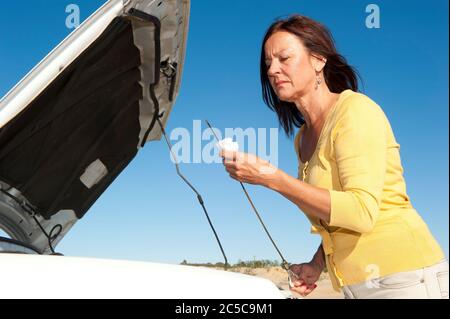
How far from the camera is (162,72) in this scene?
3.57 m

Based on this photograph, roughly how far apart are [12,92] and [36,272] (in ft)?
2.81

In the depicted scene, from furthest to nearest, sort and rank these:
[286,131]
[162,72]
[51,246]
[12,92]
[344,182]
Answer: [51,246]
[162,72]
[286,131]
[12,92]
[344,182]

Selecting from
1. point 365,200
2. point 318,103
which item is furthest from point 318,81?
point 365,200

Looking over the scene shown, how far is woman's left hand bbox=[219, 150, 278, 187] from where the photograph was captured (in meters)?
2.26

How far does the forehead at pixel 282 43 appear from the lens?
2.53 meters

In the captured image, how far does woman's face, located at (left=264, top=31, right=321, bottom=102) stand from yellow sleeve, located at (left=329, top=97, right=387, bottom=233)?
1.16 feet

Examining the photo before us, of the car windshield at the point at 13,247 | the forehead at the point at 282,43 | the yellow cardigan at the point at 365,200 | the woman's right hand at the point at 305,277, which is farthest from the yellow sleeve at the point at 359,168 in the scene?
the car windshield at the point at 13,247

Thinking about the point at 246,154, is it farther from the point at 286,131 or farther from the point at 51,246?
the point at 51,246

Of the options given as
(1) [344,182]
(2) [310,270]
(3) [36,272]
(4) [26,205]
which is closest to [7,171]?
(4) [26,205]

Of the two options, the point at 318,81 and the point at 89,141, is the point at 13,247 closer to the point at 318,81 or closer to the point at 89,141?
the point at 89,141

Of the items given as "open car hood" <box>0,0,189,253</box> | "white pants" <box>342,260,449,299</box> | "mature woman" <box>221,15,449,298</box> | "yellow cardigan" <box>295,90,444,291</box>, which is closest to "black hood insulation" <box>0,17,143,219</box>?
"open car hood" <box>0,0,189,253</box>

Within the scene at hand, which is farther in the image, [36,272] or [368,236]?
[368,236]

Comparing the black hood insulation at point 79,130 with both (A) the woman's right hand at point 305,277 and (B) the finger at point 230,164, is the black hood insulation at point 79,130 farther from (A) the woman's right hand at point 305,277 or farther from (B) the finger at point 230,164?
(A) the woman's right hand at point 305,277

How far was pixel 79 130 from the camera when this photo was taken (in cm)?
367
